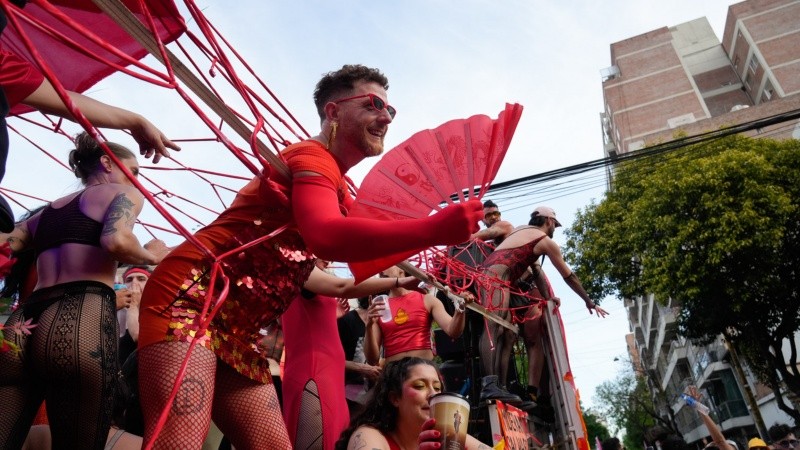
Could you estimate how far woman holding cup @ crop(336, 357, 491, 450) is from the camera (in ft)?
7.98

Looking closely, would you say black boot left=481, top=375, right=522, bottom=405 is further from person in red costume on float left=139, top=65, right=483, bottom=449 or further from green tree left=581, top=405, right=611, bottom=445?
green tree left=581, top=405, right=611, bottom=445

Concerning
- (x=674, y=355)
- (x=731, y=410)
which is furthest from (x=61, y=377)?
(x=674, y=355)

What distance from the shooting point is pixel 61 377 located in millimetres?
1824

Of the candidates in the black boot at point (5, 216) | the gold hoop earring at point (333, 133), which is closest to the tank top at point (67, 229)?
the black boot at point (5, 216)

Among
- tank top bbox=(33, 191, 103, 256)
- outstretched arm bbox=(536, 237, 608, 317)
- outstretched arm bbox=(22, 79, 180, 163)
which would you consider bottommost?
tank top bbox=(33, 191, 103, 256)

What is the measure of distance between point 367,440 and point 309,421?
0.41 meters

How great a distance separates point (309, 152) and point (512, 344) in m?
4.04

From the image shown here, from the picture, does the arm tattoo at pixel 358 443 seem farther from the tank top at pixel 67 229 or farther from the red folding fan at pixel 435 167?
the tank top at pixel 67 229

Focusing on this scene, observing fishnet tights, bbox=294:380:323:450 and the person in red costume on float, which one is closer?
the person in red costume on float

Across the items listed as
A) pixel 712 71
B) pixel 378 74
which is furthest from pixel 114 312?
pixel 712 71

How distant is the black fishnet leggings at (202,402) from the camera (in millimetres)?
1736

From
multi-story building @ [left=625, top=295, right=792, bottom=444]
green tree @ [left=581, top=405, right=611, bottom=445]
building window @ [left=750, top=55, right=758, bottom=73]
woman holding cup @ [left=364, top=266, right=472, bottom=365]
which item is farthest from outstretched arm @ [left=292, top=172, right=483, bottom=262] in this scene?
green tree @ [left=581, top=405, right=611, bottom=445]

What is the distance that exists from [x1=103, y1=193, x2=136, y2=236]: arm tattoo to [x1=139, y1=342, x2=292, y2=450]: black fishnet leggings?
1.51 ft

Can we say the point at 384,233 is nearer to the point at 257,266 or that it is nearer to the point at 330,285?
the point at 257,266
